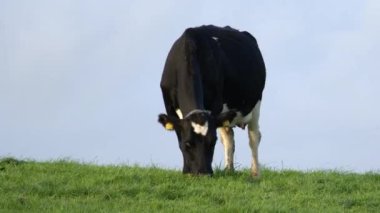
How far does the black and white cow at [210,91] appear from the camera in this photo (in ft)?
43.5

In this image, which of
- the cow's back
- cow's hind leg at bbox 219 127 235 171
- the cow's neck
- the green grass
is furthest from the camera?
cow's hind leg at bbox 219 127 235 171

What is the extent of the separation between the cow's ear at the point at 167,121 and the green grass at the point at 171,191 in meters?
0.69

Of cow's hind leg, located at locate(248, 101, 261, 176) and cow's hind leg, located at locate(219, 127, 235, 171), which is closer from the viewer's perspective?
cow's hind leg, located at locate(248, 101, 261, 176)

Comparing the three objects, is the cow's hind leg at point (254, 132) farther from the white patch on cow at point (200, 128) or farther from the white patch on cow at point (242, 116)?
the white patch on cow at point (200, 128)

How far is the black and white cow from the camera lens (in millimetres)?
13273

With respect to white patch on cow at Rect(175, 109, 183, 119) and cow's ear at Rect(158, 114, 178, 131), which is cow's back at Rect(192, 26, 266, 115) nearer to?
white patch on cow at Rect(175, 109, 183, 119)

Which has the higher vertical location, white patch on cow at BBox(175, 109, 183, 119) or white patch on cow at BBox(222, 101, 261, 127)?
white patch on cow at BBox(222, 101, 261, 127)

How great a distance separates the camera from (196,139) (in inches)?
521

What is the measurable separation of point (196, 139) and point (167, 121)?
608 mm

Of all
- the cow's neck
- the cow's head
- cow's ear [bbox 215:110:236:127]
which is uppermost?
the cow's neck

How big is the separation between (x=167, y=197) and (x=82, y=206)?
142 cm

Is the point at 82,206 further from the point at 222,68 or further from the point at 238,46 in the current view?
the point at 238,46

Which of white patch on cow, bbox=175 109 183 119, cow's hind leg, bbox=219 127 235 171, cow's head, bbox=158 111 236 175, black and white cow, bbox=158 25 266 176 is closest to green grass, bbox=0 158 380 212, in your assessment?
cow's head, bbox=158 111 236 175

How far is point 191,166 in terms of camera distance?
1320 cm
